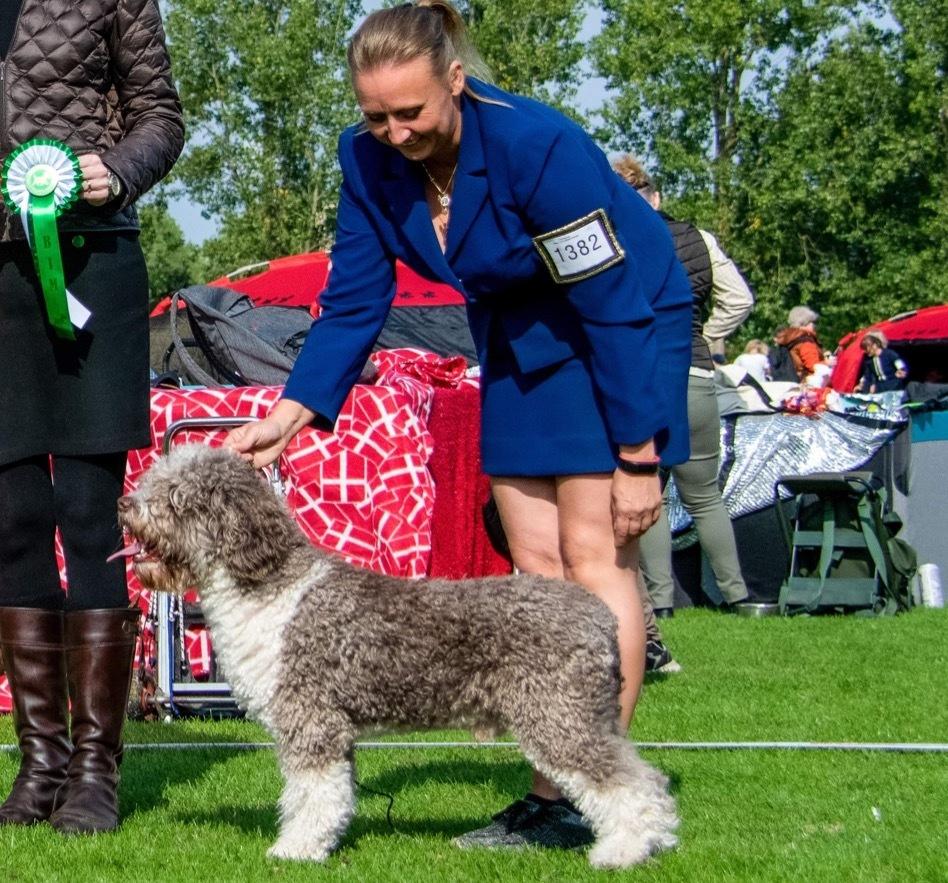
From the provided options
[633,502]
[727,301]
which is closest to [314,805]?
[633,502]

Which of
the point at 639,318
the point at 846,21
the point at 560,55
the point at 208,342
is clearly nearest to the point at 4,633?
the point at 639,318

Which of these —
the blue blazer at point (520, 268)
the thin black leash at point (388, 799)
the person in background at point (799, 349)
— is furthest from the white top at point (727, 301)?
the person in background at point (799, 349)

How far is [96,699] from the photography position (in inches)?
160

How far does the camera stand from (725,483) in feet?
32.7

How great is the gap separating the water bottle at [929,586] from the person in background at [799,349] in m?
7.97

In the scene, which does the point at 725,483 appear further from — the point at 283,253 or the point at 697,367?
the point at 283,253

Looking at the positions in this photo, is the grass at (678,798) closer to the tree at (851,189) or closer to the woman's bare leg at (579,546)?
the woman's bare leg at (579,546)

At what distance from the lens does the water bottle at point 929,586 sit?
999cm

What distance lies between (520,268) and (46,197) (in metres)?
1.15

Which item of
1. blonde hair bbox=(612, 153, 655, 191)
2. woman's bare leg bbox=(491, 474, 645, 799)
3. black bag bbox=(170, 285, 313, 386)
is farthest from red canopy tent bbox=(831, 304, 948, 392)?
woman's bare leg bbox=(491, 474, 645, 799)

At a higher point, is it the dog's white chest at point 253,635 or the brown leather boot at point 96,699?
the dog's white chest at point 253,635

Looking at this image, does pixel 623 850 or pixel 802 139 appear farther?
pixel 802 139

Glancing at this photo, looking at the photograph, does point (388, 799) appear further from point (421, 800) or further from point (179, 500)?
point (179, 500)

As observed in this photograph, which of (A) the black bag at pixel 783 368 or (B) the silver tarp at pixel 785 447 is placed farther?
(A) the black bag at pixel 783 368
